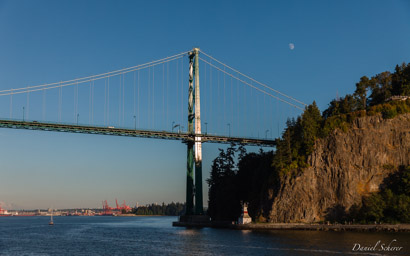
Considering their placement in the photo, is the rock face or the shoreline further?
the rock face

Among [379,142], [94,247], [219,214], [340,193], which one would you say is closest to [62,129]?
[94,247]

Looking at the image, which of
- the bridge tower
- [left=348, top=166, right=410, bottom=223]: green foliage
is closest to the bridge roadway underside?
the bridge tower

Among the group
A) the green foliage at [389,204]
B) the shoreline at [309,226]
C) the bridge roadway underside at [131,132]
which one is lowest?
the shoreline at [309,226]

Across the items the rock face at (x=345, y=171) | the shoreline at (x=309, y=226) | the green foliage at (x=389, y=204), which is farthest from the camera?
the rock face at (x=345, y=171)

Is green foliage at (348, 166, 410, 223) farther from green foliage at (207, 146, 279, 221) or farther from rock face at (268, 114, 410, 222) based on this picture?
green foliage at (207, 146, 279, 221)

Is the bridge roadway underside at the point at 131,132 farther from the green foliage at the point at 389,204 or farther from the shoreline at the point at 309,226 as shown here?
the green foliage at the point at 389,204

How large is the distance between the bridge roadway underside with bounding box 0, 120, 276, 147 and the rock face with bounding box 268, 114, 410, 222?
18.5m

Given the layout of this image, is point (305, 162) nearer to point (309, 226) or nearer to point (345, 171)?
point (345, 171)

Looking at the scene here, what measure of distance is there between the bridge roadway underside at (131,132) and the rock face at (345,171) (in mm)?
18531

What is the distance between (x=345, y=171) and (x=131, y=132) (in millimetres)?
45096

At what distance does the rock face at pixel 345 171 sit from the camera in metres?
96.1

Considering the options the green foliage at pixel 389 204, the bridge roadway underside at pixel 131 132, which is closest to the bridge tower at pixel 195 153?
the bridge roadway underside at pixel 131 132

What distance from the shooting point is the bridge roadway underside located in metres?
95.7

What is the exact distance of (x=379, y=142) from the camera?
324ft
